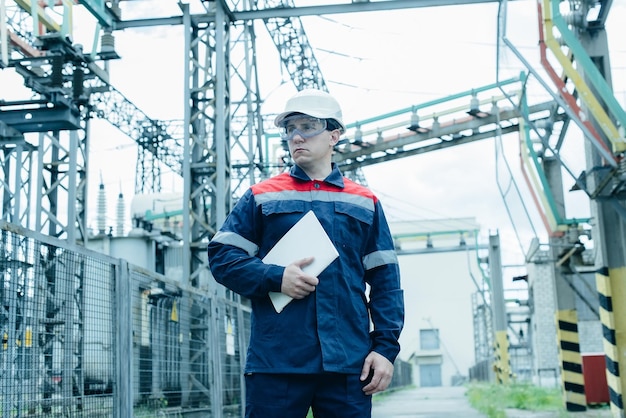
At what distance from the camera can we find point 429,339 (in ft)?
196

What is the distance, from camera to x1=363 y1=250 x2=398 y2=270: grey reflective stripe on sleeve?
3.12 m

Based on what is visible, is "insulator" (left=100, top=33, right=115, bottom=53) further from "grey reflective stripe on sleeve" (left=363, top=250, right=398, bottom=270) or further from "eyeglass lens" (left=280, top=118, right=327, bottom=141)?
"grey reflective stripe on sleeve" (left=363, top=250, right=398, bottom=270)

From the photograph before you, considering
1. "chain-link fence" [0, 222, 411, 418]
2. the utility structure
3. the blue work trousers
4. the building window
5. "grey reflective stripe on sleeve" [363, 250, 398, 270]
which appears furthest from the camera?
the building window

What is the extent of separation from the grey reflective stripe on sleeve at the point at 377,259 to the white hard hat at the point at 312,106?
52 centimetres

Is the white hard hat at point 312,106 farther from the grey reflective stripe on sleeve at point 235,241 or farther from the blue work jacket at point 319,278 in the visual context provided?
the grey reflective stripe on sleeve at point 235,241

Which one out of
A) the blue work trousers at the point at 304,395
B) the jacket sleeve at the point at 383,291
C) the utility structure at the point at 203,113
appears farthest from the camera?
the utility structure at the point at 203,113

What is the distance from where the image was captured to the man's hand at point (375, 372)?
2.93 meters

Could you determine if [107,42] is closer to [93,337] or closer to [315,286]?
[93,337]

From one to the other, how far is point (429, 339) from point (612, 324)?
162ft

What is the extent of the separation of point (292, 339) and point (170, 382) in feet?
17.5

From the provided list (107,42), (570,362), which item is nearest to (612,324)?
(570,362)

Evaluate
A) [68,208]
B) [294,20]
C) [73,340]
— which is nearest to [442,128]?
[294,20]

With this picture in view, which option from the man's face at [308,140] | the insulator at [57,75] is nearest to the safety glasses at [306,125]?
the man's face at [308,140]

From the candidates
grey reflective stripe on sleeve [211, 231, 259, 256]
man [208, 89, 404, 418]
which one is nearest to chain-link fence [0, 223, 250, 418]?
grey reflective stripe on sleeve [211, 231, 259, 256]
